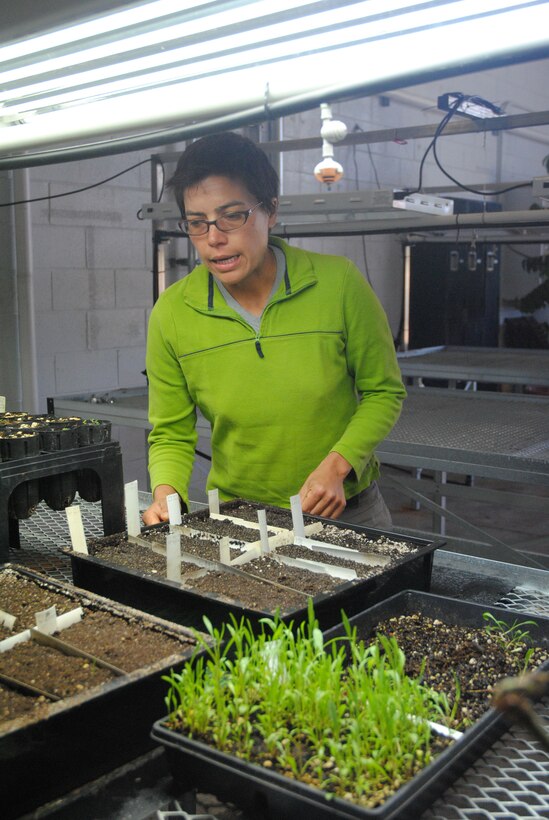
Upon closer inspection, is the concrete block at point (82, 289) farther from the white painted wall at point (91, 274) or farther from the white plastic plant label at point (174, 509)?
the white plastic plant label at point (174, 509)

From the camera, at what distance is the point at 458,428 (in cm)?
326

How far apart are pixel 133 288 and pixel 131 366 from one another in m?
0.44

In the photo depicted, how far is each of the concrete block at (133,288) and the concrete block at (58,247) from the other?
0.89 ft

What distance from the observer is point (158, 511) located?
62.5 inches

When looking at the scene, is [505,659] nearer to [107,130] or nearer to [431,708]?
[431,708]

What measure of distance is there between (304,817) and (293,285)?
1.18 m

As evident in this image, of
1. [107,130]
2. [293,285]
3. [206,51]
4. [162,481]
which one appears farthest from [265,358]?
[206,51]

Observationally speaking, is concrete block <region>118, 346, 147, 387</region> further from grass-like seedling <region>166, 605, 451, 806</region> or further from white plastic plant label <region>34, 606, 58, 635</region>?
grass-like seedling <region>166, 605, 451, 806</region>

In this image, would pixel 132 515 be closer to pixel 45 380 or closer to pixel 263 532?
pixel 263 532

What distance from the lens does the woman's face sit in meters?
1.62

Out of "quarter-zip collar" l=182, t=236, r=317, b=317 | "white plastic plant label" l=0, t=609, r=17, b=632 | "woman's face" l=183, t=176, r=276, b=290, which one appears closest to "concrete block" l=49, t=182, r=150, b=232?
"quarter-zip collar" l=182, t=236, r=317, b=317

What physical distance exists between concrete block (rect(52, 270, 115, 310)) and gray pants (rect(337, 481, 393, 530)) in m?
2.69

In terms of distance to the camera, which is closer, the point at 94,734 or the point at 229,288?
the point at 94,734

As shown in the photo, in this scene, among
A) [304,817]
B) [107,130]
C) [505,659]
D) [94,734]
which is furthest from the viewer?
[107,130]
